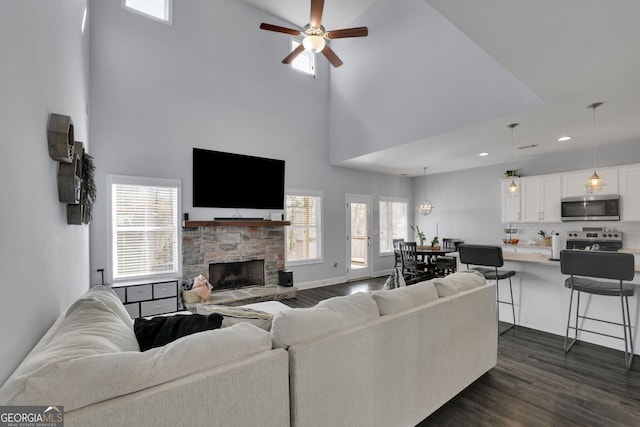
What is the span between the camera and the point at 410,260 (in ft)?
20.3

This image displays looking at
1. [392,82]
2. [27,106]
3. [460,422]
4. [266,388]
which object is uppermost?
[392,82]

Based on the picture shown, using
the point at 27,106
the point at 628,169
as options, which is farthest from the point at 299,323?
the point at 628,169

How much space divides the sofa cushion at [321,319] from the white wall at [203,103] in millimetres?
4009

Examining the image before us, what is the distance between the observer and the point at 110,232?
4355 millimetres

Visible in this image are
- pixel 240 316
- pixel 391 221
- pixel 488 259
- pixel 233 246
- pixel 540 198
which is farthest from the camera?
pixel 391 221

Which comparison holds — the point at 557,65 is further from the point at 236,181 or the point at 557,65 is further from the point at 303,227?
the point at 303,227

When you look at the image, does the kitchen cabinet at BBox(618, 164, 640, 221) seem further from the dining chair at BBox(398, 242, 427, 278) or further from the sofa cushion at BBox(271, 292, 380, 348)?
the sofa cushion at BBox(271, 292, 380, 348)

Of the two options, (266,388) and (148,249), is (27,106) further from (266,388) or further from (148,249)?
(148,249)

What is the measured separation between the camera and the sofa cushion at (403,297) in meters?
1.91

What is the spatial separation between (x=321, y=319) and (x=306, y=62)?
6.38 metres

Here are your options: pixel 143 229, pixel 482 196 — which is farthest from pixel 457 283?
pixel 482 196

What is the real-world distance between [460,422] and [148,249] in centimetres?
459

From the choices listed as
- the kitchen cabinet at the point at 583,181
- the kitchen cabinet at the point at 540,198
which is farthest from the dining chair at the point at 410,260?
the kitchen cabinet at the point at 583,181

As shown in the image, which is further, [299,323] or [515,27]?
[515,27]
